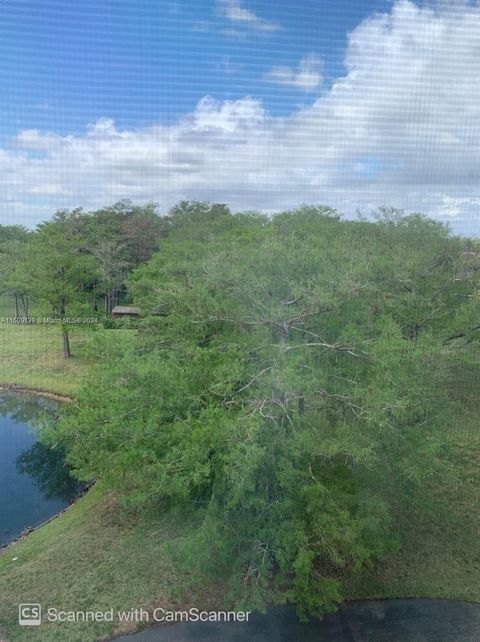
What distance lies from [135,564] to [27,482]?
1.85 metres

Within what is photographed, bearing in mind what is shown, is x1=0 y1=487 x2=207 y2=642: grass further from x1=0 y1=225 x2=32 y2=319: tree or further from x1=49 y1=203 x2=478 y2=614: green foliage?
x1=0 y1=225 x2=32 y2=319: tree

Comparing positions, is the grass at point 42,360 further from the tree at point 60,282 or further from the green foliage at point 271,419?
the green foliage at point 271,419

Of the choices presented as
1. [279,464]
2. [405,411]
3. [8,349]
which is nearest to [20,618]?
[279,464]

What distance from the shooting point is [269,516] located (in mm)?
2295

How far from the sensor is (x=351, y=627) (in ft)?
7.92

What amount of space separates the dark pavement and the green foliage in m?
0.14

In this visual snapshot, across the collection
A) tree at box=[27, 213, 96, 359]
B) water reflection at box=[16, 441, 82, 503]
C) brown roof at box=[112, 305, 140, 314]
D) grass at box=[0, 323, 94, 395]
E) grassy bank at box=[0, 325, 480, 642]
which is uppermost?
tree at box=[27, 213, 96, 359]

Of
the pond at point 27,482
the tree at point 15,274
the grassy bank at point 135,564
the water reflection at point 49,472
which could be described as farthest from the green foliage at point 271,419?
the tree at point 15,274

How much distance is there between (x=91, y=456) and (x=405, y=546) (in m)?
2.13

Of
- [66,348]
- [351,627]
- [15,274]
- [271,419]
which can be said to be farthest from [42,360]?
[351,627]

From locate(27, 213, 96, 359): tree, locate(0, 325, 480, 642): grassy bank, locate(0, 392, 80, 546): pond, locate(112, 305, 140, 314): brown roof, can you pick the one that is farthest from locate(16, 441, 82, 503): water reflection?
locate(112, 305, 140, 314): brown roof

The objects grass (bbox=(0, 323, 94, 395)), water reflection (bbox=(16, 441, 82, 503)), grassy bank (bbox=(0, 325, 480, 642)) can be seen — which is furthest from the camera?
grass (bbox=(0, 323, 94, 395))

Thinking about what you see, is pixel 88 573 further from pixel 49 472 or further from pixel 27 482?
pixel 49 472

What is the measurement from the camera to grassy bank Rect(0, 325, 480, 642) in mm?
2559
